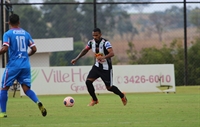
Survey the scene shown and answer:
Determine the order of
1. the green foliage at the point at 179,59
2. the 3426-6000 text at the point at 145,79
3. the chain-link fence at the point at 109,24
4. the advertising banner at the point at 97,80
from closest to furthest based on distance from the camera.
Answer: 1. the advertising banner at the point at 97,80
2. the 3426-6000 text at the point at 145,79
3. the green foliage at the point at 179,59
4. the chain-link fence at the point at 109,24

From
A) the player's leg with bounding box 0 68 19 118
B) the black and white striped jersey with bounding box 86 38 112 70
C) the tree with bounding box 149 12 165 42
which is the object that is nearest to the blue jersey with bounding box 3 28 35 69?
the player's leg with bounding box 0 68 19 118

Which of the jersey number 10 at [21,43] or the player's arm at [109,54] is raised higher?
the jersey number 10 at [21,43]

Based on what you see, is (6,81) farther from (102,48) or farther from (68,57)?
(68,57)

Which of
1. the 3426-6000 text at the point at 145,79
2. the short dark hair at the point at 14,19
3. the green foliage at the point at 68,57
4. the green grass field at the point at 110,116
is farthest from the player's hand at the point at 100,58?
the green foliage at the point at 68,57

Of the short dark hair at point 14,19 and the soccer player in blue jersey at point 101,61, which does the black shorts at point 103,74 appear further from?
the short dark hair at point 14,19

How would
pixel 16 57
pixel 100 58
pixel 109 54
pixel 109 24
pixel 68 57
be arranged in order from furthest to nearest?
pixel 109 24 → pixel 68 57 → pixel 100 58 → pixel 109 54 → pixel 16 57

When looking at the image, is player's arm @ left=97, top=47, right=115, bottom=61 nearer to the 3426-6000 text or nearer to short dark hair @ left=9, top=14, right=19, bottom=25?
short dark hair @ left=9, top=14, right=19, bottom=25

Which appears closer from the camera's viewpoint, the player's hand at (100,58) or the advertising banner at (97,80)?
the player's hand at (100,58)

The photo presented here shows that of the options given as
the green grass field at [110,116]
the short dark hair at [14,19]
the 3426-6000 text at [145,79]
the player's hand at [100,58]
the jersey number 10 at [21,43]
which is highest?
the short dark hair at [14,19]

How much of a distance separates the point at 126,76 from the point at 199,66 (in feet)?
31.0

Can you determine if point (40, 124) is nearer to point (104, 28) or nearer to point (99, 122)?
point (99, 122)

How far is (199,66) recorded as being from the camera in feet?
111

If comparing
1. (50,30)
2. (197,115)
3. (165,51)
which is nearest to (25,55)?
(197,115)

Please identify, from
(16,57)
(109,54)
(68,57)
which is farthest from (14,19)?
(68,57)
